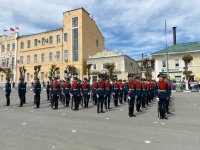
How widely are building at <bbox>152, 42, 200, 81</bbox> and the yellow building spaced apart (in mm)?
15873

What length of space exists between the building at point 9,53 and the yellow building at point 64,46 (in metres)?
1.80

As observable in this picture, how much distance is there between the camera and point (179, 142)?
19.5 ft

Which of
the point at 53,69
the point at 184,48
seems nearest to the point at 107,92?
the point at 184,48

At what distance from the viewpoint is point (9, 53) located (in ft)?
189

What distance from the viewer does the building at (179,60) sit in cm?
4053

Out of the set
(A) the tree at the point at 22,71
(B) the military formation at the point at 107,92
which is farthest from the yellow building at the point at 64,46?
(B) the military formation at the point at 107,92

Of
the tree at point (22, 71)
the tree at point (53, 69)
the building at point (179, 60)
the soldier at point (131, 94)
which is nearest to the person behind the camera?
the soldier at point (131, 94)

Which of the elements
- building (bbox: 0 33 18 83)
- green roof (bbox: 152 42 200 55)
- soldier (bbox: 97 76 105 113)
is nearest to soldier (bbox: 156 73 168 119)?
soldier (bbox: 97 76 105 113)

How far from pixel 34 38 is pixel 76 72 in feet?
52.5

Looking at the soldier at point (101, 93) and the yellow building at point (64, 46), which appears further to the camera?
the yellow building at point (64, 46)

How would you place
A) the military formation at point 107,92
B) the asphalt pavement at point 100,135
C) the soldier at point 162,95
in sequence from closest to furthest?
the asphalt pavement at point 100,135 → the soldier at point 162,95 → the military formation at point 107,92

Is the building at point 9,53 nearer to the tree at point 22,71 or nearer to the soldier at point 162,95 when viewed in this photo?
Result: the tree at point 22,71

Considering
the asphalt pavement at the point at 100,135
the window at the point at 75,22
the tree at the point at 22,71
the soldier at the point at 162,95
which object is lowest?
the asphalt pavement at the point at 100,135

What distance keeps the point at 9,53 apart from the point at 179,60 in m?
44.2
